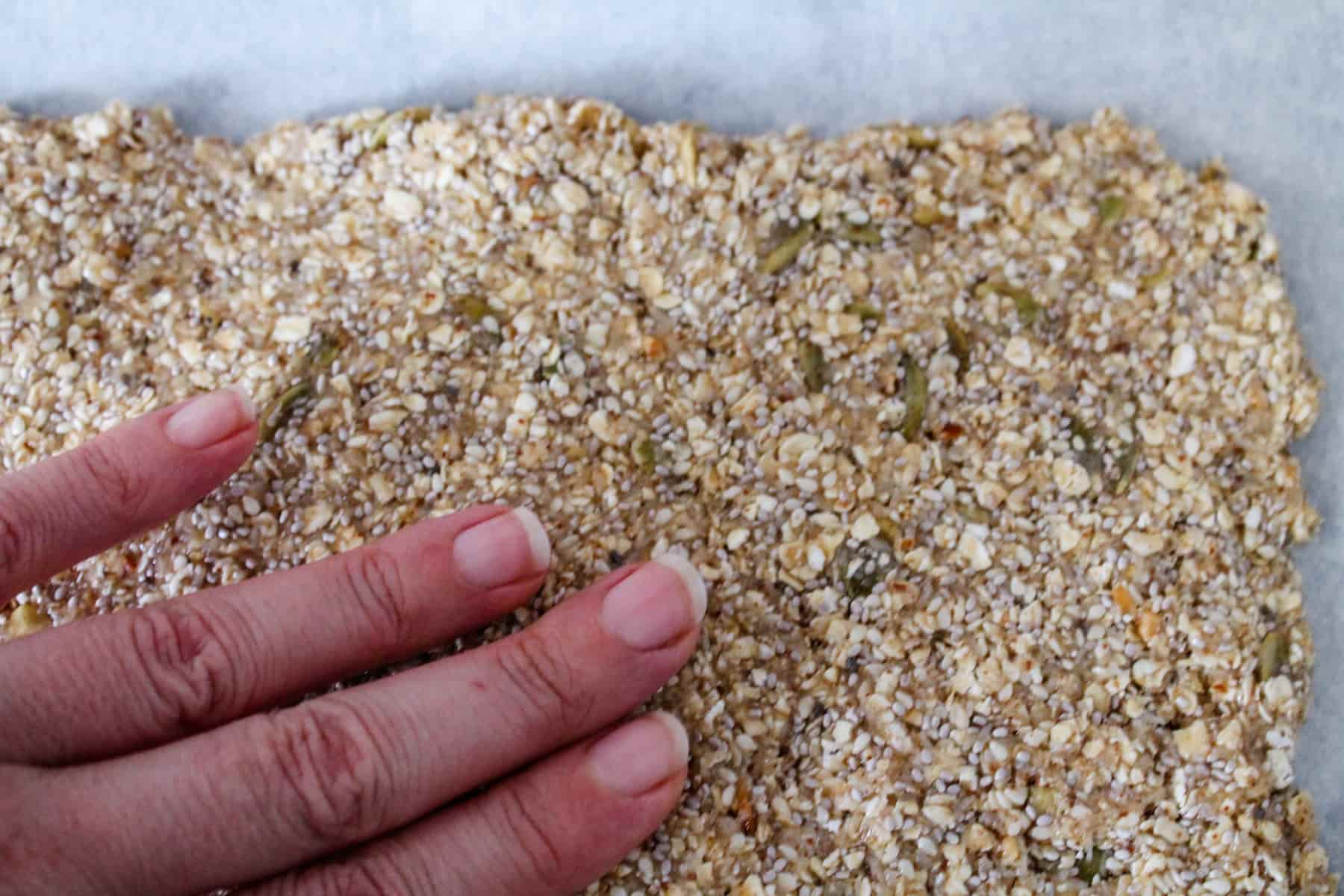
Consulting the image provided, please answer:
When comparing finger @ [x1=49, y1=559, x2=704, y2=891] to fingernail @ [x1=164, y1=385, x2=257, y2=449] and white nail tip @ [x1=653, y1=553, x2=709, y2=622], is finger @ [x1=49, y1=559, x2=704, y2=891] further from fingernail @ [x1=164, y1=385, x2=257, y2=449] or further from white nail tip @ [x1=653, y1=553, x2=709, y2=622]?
fingernail @ [x1=164, y1=385, x2=257, y2=449]

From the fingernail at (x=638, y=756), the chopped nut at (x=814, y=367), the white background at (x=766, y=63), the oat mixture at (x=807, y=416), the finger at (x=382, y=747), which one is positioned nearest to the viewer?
the finger at (x=382, y=747)

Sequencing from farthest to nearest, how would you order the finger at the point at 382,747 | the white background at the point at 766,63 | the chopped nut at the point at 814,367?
the white background at the point at 766,63
the chopped nut at the point at 814,367
the finger at the point at 382,747

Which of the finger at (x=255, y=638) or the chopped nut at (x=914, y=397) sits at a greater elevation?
the chopped nut at (x=914, y=397)

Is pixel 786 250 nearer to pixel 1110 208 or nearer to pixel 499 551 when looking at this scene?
pixel 1110 208

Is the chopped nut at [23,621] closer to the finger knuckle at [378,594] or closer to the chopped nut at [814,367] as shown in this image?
the finger knuckle at [378,594]

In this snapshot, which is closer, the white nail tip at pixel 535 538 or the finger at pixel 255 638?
the finger at pixel 255 638

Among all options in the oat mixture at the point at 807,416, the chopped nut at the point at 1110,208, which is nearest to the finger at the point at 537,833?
the oat mixture at the point at 807,416

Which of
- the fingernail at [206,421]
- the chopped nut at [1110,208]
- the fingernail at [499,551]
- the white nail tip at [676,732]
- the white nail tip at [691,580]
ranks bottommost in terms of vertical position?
the white nail tip at [676,732]

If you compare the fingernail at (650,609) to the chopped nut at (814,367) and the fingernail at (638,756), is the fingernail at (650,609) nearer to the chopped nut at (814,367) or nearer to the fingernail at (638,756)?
the fingernail at (638,756)
